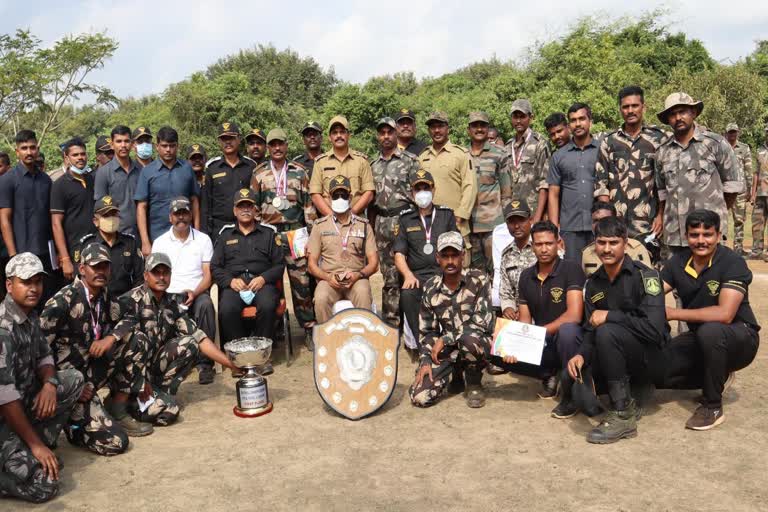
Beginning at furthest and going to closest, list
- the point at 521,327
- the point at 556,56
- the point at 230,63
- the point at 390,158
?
the point at 230,63 < the point at 556,56 < the point at 390,158 < the point at 521,327

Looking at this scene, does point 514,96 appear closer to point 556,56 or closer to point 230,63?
point 556,56

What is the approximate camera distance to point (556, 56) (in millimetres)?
A: 24781

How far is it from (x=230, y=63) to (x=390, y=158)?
135ft

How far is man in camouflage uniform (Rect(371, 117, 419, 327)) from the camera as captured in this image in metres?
7.39

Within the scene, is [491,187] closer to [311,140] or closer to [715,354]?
[311,140]

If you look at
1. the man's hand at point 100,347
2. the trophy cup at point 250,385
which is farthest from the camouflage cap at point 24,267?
the trophy cup at point 250,385

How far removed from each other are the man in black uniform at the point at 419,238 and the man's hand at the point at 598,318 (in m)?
2.09

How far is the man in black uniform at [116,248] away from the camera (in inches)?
246

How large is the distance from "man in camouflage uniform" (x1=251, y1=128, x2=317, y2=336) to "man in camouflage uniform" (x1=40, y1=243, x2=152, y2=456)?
2.47 m

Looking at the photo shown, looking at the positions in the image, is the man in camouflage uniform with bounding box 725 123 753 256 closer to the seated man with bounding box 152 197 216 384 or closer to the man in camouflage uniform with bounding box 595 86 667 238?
the man in camouflage uniform with bounding box 595 86 667 238

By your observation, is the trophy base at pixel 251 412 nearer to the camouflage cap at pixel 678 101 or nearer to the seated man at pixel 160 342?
the seated man at pixel 160 342

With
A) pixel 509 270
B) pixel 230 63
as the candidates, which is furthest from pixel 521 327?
pixel 230 63

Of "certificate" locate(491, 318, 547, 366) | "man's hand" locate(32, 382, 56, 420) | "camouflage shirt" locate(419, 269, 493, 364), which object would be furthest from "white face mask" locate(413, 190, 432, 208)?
A: "man's hand" locate(32, 382, 56, 420)

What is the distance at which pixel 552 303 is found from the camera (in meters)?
5.32
